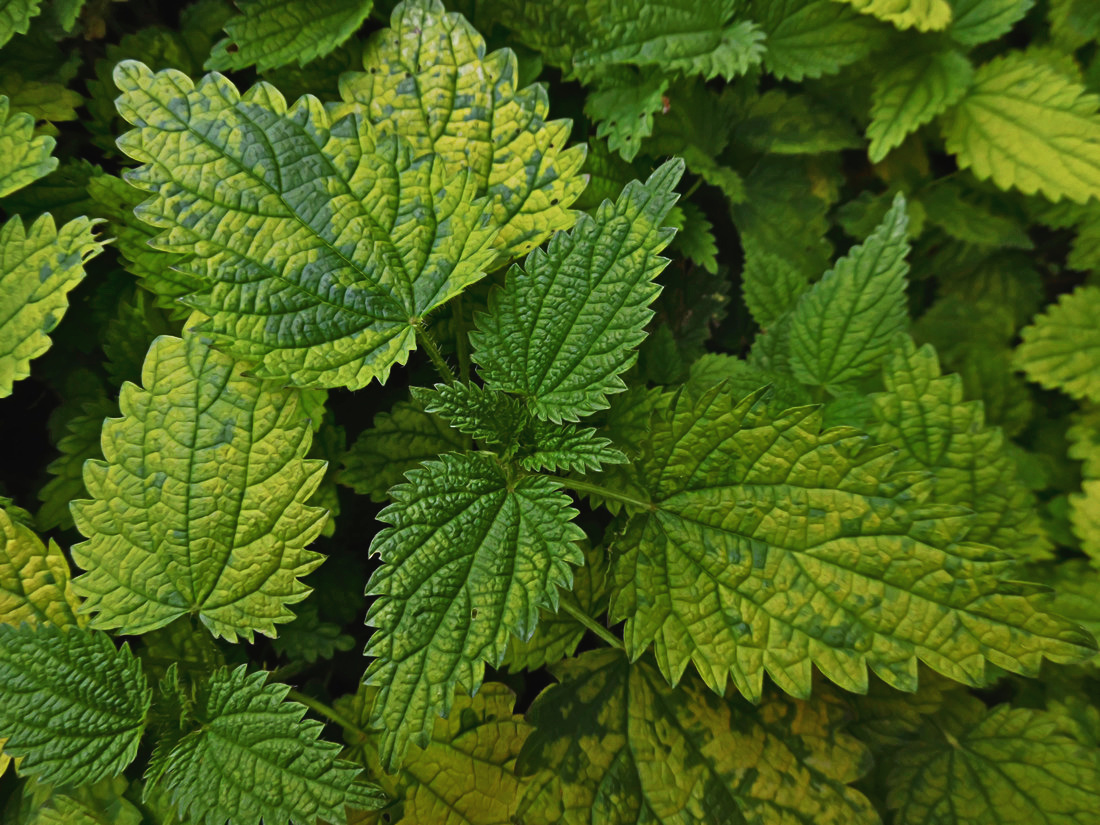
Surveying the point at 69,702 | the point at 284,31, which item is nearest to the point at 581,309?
the point at 284,31

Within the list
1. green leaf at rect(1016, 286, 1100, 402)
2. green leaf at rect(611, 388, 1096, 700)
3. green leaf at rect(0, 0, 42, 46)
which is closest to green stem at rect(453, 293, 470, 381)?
green leaf at rect(611, 388, 1096, 700)

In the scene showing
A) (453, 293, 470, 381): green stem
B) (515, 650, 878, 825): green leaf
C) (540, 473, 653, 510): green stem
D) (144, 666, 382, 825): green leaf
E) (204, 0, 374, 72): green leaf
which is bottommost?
(515, 650, 878, 825): green leaf

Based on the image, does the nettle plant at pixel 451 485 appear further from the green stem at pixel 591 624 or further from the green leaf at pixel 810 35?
the green leaf at pixel 810 35

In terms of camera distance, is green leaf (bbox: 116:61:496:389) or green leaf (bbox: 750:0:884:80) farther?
green leaf (bbox: 750:0:884:80)

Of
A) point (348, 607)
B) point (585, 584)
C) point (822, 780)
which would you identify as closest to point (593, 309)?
point (585, 584)

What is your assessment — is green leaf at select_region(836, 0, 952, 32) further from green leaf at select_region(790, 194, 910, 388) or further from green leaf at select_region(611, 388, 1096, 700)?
green leaf at select_region(611, 388, 1096, 700)
